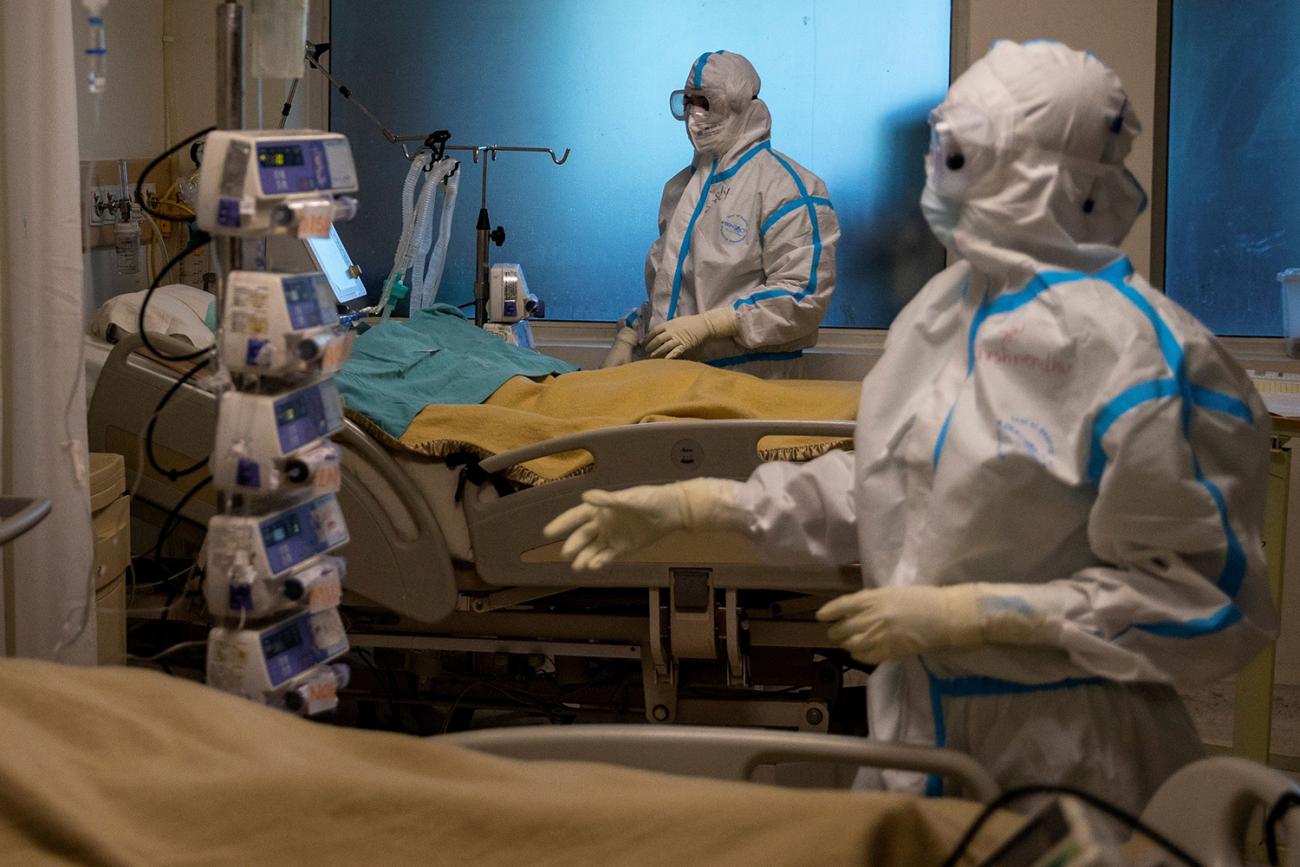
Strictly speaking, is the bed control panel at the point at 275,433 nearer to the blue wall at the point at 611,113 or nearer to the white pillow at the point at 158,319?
the white pillow at the point at 158,319

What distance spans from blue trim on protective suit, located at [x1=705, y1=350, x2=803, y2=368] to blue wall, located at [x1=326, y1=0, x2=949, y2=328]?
698 millimetres

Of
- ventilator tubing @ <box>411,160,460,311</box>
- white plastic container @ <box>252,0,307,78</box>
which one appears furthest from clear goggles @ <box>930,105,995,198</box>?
ventilator tubing @ <box>411,160,460,311</box>

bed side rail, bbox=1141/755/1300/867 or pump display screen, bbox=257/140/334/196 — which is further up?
pump display screen, bbox=257/140/334/196

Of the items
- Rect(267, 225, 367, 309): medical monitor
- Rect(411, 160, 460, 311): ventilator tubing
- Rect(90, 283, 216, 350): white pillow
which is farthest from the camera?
Rect(411, 160, 460, 311): ventilator tubing

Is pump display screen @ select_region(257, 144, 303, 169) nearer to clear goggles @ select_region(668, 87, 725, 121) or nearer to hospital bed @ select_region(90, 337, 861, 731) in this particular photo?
hospital bed @ select_region(90, 337, 861, 731)

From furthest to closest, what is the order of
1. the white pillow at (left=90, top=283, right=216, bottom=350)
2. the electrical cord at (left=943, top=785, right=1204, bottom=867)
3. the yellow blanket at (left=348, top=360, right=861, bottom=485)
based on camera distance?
the white pillow at (left=90, top=283, right=216, bottom=350), the yellow blanket at (left=348, top=360, right=861, bottom=485), the electrical cord at (left=943, top=785, right=1204, bottom=867)

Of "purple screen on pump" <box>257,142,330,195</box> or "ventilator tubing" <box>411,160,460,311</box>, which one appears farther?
"ventilator tubing" <box>411,160,460,311</box>

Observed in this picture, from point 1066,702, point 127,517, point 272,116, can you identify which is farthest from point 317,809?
point 272,116

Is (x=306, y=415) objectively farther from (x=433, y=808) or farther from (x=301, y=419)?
(x=433, y=808)

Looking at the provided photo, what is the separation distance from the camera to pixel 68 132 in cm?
226

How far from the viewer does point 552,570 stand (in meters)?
2.83

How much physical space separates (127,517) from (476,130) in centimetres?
242

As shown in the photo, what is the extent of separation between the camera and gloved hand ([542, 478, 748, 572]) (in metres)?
1.85

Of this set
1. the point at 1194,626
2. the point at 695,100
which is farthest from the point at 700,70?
the point at 1194,626
